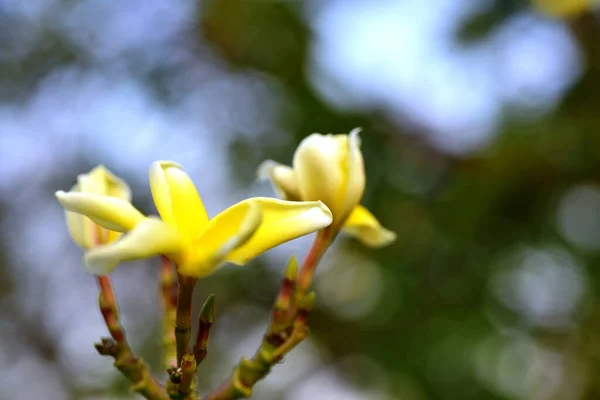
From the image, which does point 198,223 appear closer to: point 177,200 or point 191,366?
point 177,200

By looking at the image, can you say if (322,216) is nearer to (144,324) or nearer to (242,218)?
(242,218)

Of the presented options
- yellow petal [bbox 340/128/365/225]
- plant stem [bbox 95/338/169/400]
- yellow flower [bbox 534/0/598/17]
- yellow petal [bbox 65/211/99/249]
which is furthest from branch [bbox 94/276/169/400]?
yellow flower [bbox 534/0/598/17]

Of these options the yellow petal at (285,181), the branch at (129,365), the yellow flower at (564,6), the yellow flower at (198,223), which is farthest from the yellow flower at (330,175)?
the yellow flower at (564,6)

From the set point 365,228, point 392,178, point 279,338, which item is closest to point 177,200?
point 279,338

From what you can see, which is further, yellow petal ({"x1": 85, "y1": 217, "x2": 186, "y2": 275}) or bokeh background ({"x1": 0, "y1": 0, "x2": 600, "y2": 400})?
bokeh background ({"x1": 0, "y1": 0, "x2": 600, "y2": 400})

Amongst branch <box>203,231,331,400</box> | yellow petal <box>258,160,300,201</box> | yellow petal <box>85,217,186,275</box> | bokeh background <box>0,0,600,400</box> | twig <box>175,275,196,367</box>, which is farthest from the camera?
bokeh background <box>0,0,600,400</box>

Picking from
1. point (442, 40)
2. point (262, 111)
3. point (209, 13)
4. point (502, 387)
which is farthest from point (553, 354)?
point (209, 13)

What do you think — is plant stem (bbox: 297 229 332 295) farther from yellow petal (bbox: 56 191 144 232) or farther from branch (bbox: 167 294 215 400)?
yellow petal (bbox: 56 191 144 232)
